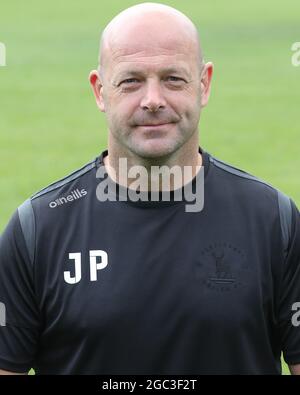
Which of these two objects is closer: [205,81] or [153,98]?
[153,98]

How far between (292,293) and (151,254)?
0.47 metres

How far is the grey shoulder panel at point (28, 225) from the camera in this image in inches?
159

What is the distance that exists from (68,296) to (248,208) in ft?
2.14

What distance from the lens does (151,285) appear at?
4.04m

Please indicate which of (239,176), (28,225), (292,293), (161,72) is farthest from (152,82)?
(292,293)

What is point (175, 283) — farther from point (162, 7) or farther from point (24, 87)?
point (24, 87)

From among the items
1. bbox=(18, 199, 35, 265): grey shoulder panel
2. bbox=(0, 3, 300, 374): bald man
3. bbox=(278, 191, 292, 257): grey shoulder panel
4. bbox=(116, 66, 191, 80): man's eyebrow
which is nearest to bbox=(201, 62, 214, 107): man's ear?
bbox=(0, 3, 300, 374): bald man

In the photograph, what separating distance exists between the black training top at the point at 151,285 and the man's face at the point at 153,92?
0.79 feet

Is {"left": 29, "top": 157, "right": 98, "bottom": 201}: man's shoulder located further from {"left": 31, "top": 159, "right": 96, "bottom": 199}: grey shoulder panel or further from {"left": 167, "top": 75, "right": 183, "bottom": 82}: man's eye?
{"left": 167, "top": 75, "right": 183, "bottom": 82}: man's eye

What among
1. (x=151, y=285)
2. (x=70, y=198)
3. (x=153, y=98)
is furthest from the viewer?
(x=70, y=198)

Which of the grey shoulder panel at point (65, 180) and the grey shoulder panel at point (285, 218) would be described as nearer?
the grey shoulder panel at point (285, 218)

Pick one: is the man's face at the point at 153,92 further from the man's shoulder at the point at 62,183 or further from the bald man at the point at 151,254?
the man's shoulder at the point at 62,183

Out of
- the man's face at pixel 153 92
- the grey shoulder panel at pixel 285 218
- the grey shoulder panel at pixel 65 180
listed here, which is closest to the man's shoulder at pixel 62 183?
the grey shoulder panel at pixel 65 180

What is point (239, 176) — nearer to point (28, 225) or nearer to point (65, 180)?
point (65, 180)
